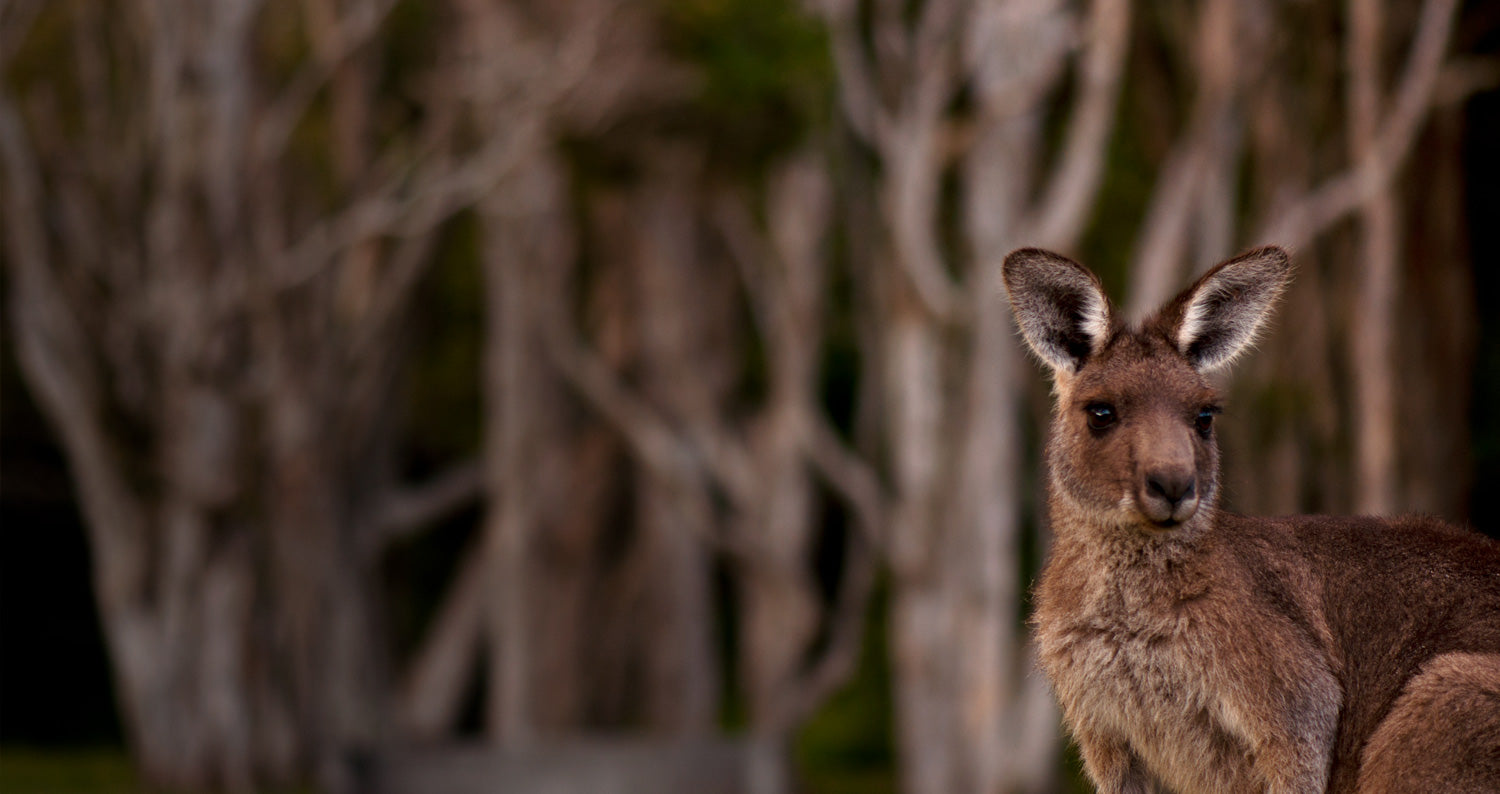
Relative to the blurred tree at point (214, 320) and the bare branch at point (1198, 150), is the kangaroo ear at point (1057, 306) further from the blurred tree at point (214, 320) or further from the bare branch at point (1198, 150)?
the blurred tree at point (214, 320)

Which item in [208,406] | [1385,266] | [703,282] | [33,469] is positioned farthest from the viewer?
[33,469]

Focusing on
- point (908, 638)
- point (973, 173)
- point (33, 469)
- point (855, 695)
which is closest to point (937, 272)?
point (973, 173)

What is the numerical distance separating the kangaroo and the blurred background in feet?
23.0

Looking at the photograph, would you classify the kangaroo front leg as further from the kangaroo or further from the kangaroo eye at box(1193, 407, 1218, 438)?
the kangaroo eye at box(1193, 407, 1218, 438)

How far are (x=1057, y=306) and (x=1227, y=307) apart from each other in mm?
269

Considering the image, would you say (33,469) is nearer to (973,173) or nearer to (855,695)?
(855,695)

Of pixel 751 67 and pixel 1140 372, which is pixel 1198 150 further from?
pixel 1140 372

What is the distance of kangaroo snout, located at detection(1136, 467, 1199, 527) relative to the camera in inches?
114

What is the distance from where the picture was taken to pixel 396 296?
1720cm

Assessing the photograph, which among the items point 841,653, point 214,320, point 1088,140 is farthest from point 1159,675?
point 841,653

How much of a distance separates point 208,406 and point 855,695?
10.7 meters

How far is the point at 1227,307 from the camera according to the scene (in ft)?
10.2

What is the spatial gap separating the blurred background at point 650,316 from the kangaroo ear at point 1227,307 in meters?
7.02

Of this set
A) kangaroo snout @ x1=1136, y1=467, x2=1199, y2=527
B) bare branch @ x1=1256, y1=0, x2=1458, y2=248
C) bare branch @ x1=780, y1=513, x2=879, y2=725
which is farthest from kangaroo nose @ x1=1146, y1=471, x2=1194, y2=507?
bare branch @ x1=780, y1=513, x2=879, y2=725
